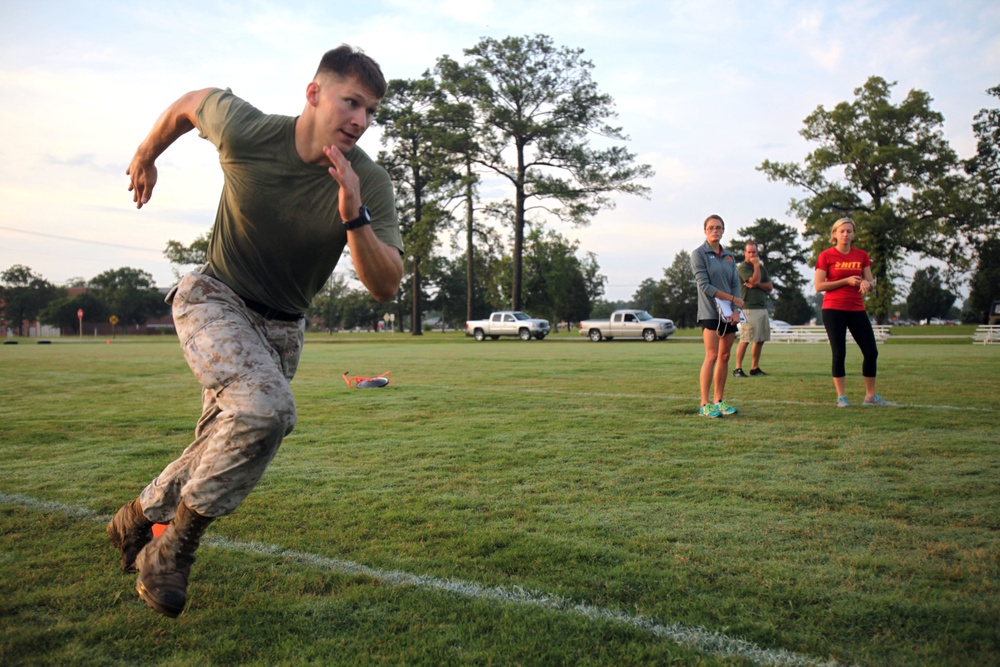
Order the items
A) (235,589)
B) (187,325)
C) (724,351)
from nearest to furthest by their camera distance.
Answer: (235,589)
(187,325)
(724,351)

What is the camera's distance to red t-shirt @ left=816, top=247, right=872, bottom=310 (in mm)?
8258

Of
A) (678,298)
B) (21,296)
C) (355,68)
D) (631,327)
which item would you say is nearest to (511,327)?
(631,327)

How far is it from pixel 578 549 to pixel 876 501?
191cm

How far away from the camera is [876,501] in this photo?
4.05 m

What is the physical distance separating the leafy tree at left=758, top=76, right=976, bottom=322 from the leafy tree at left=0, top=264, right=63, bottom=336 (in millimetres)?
108531

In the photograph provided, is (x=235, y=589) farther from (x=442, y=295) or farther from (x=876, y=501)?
(x=442, y=295)

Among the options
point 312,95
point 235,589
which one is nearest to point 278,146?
point 312,95

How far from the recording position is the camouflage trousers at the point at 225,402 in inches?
108

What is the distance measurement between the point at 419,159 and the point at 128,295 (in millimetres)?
83066

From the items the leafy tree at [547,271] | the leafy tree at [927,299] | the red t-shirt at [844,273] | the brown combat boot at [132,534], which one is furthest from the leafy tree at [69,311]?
the leafy tree at [927,299]

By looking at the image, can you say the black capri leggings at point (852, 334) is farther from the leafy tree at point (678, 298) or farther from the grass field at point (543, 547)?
the leafy tree at point (678, 298)

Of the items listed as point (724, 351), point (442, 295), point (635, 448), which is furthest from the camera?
point (442, 295)

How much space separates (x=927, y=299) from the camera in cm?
13150

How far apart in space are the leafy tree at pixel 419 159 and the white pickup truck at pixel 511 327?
630 centimetres
